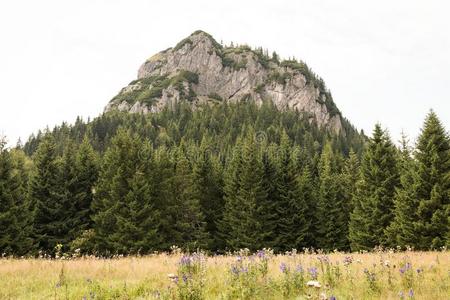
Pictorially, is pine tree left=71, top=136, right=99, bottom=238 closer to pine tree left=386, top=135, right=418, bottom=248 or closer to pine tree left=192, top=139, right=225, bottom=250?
pine tree left=192, top=139, right=225, bottom=250

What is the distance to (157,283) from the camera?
315 inches

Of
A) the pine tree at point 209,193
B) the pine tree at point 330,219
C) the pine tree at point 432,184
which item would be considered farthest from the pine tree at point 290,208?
the pine tree at point 432,184

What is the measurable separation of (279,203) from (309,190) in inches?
A: 224

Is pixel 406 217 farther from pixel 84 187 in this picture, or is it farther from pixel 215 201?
pixel 84 187

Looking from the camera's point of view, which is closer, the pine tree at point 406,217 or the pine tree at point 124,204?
the pine tree at point 406,217

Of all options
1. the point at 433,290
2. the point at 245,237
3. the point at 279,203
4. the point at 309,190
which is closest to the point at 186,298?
the point at 433,290

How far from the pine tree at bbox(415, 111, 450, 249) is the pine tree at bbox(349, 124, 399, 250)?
5.74 meters

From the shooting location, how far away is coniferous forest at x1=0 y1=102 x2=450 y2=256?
100 ft

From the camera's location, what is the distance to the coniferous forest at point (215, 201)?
30531mm

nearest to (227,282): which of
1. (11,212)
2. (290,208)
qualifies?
(11,212)

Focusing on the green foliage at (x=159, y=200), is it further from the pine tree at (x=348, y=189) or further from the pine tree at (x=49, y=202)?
the pine tree at (x=348, y=189)

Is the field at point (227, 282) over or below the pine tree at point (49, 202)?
below

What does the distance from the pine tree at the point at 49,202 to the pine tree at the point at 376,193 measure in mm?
29546

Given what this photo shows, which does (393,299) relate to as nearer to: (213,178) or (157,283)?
(157,283)
